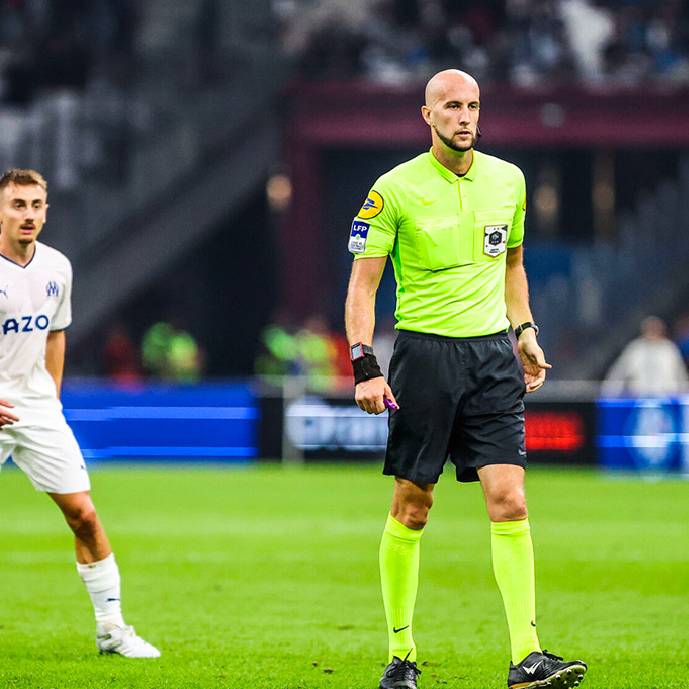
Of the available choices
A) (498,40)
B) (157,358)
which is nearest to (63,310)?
(157,358)

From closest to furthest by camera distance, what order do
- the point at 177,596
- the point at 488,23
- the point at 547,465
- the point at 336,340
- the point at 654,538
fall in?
the point at 177,596 < the point at 654,538 < the point at 547,465 < the point at 336,340 < the point at 488,23

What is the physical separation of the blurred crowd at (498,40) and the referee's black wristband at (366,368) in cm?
2231

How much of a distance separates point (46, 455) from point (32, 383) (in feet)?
1.17

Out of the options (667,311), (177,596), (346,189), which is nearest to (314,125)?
(346,189)

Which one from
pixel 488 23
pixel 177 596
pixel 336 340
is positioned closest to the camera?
pixel 177 596

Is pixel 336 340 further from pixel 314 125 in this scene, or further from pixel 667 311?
pixel 667 311

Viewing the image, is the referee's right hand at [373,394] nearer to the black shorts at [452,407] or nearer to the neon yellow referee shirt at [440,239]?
the black shorts at [452,407]

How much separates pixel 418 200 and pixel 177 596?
4.23 m

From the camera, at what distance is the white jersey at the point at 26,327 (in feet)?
25.7

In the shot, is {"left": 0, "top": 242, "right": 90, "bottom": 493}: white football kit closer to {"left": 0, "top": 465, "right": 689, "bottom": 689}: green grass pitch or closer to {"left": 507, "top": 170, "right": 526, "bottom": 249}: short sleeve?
{"left": 0, "top": 465, "right": 689, "bottom": 689}: green grass pitch

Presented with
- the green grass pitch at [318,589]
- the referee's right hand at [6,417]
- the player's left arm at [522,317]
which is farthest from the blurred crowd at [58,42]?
the player's left arm at [522,317]

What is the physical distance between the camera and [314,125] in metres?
28.3

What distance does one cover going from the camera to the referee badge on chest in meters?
6.95

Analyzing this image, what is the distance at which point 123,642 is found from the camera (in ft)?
26.2
